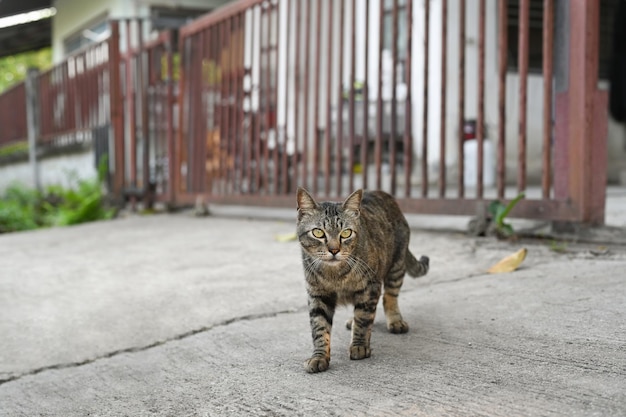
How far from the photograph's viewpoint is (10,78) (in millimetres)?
31656

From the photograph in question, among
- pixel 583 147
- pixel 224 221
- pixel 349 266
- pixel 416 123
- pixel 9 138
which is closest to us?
pixel 349 266

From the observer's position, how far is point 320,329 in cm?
245

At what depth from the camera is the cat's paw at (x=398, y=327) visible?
2.74 m

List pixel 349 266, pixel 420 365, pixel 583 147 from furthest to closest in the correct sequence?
pixel 583 147 → pixel 349 266 → pixel 420 365

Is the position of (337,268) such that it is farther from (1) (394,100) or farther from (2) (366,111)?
(2) (366,111)

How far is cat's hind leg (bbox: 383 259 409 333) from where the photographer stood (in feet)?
9.02

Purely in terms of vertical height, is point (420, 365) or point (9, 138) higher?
point (9, 138)

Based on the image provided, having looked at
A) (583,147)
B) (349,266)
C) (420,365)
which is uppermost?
(583,147)

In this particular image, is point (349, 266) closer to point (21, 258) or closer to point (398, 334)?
point (398, 334)

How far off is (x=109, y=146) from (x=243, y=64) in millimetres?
3160

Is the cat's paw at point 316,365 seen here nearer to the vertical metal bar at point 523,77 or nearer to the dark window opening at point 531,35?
the vertical metal bar at point 523,77

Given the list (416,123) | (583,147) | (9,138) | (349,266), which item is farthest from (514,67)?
(9,138)

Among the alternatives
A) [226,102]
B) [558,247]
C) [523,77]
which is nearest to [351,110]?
[523,77]

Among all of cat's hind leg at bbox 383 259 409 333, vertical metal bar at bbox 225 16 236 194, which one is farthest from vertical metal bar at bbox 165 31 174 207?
cat's hind leg at bbox 383 259 409 333
